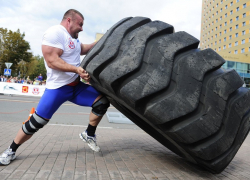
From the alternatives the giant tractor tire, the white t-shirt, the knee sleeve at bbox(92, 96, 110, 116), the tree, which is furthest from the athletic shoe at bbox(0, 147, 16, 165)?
the tree

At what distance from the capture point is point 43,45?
257 centimetres

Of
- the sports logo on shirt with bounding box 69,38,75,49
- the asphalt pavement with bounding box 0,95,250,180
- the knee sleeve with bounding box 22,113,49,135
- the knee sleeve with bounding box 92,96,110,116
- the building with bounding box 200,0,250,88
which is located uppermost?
the building with bounding box 200,0,250,88

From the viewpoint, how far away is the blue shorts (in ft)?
8.76

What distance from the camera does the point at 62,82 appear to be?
2750 millimetres

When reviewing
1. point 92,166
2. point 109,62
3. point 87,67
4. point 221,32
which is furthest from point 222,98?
point 221,32

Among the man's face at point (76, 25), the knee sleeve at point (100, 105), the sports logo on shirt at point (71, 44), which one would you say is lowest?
the knee sleeve at point (100, 105)

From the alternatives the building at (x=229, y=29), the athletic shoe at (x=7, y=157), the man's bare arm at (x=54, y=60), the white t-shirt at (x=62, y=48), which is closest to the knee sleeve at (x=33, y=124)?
the athletic shoe at (x=7, y=157)

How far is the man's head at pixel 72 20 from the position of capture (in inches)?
112

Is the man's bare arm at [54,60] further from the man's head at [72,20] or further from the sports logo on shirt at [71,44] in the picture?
the man's head at [72,20]

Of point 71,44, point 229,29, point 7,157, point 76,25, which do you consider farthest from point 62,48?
point 229,29

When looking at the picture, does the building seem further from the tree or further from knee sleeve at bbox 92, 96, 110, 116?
knee sleeve at bbox 92, 96, 110, 116

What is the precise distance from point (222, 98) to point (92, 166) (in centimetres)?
165

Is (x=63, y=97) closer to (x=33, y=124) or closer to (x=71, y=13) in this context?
(x=33, y=124)

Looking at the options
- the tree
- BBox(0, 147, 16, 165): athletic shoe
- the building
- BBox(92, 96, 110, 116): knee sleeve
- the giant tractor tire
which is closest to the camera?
the giant tractor tire
